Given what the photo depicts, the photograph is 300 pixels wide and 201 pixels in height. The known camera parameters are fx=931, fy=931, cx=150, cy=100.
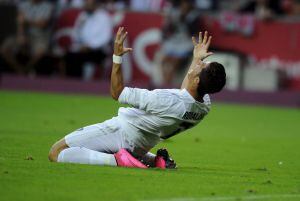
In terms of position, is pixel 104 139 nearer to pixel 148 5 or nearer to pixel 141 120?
pixel 141 120

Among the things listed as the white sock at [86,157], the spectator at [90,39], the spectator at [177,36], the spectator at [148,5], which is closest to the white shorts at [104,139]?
the white sock at [86,157]

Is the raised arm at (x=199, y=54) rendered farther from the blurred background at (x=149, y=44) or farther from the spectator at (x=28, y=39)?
the spectator at (x=28, y=39)

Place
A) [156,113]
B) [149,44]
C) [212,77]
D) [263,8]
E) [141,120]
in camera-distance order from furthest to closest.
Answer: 1. [149,44]
2. [263,8]
3. [141,120]
4. [156,113]
5. [212,77]

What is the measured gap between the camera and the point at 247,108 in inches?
881

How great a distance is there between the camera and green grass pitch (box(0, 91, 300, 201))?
8.09 metres

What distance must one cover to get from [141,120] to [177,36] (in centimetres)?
1432

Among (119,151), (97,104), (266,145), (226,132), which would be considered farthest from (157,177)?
(97,104)

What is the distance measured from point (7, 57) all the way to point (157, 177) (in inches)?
619

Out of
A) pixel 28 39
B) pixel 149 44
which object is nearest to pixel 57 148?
pixel 149 44

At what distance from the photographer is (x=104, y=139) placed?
32.1 feet

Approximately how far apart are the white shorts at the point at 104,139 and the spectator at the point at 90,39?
13.9 metres

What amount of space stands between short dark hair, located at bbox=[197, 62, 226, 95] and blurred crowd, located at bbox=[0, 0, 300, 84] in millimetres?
14067

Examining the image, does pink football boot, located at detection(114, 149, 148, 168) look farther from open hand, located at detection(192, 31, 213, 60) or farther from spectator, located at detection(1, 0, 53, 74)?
spectator, located at detection(1, 0, 53, 74)

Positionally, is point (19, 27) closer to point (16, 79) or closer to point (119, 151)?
point (16, 79)
